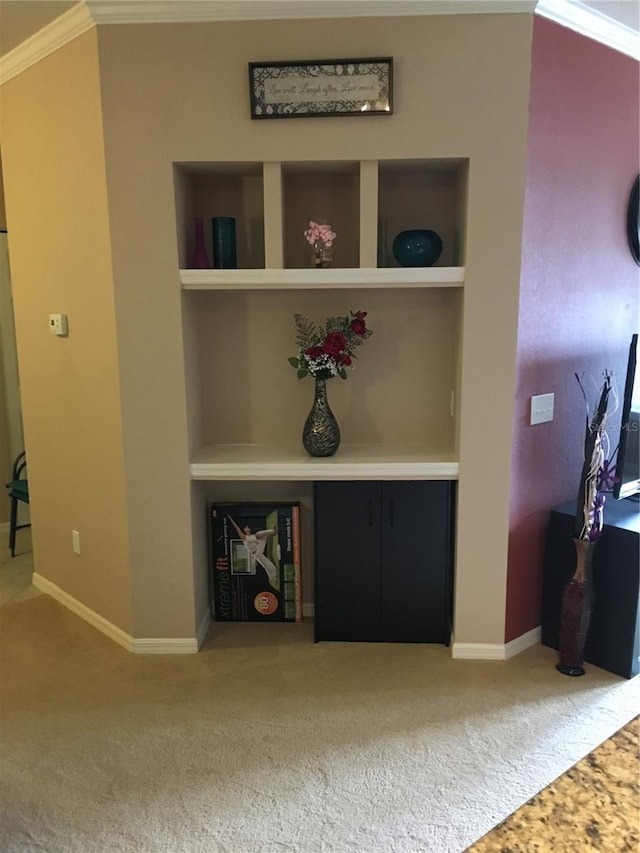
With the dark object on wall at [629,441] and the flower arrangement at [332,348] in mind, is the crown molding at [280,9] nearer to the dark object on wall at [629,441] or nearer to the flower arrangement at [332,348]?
the flower arrangement at [332,348]

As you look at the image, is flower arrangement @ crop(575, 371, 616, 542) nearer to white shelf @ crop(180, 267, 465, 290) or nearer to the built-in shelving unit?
the built-in shelving unit

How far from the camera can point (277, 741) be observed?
89.3 inches

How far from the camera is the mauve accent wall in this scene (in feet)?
8.36

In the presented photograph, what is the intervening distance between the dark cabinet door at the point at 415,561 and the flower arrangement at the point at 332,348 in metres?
0.55

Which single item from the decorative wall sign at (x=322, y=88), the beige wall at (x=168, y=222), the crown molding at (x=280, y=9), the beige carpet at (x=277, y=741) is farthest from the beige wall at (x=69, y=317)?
the decorative wall sign at (x=322, y=88)

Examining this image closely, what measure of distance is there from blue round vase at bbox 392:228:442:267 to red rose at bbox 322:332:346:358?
41 cm

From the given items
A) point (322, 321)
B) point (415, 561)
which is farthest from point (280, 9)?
point (415, 561)

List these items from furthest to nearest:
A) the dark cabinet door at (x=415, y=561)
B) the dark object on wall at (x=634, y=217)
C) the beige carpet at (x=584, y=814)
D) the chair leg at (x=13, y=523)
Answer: the chair leg at (x=13, y=523)
the dark object on wall at (x=634, y=217)
the dark cabinet door at (x=415, y=561)
the beige carpet at (x=584, y=814)

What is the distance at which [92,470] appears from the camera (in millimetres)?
2961

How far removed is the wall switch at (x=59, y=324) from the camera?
2.94 m

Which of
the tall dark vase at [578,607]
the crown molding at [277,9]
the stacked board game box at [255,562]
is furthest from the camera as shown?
the stacked board game box at [255,562]

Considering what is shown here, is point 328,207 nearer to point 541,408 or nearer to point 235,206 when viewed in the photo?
point 235,206

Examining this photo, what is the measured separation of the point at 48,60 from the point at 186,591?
2295 millimetres

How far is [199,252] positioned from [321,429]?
2.94 feet
